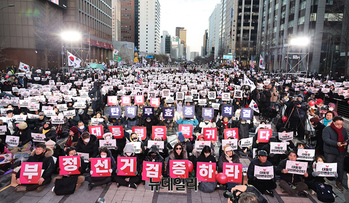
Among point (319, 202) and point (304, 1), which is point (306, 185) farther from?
point (304, 1)

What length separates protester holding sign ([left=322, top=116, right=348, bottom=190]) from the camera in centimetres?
764

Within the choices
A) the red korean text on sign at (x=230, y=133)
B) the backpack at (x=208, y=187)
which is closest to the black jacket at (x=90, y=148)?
the backpack at (x=208, y=187)

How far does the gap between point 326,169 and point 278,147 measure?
1.74 metres

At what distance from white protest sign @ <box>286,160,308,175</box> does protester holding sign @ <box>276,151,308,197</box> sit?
117mm

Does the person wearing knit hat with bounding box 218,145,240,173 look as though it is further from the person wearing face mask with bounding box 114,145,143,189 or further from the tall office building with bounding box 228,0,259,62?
the tall office building with bounding box 228,0,259,62

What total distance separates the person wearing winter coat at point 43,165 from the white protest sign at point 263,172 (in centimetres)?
614

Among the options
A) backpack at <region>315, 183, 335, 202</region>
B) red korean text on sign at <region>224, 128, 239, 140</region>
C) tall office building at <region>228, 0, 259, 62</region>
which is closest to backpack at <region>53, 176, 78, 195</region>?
red korean text on sign at <region>224, 128, 239, 140</region>

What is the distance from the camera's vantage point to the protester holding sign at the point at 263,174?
7.30 meters

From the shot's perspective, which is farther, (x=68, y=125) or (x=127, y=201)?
(x=68, y=125)

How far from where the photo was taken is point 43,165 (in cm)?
783

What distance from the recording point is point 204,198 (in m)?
7.30

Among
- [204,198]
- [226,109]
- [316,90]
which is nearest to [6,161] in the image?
[204,198]

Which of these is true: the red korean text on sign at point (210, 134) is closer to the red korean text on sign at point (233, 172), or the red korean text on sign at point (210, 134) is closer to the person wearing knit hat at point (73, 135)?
the red korean text on sign at point (233, 172)

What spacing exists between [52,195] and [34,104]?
796 centimetres
